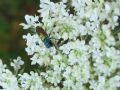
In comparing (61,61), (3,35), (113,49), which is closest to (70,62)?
(61,61)

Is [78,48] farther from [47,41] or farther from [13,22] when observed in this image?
[13,22]

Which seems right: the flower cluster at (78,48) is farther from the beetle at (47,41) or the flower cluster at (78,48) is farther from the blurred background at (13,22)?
the blurred background at (13,22)

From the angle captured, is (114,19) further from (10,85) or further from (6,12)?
(6,12)

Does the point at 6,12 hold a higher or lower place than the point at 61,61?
higher

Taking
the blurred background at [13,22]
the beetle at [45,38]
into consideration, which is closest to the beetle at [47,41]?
the beetle at [45,38]

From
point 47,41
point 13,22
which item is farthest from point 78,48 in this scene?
point 13,22

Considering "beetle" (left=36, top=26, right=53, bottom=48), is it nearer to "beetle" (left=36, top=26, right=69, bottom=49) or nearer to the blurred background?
"beetle" (left=36, top=26, right=69, bottom=49)
